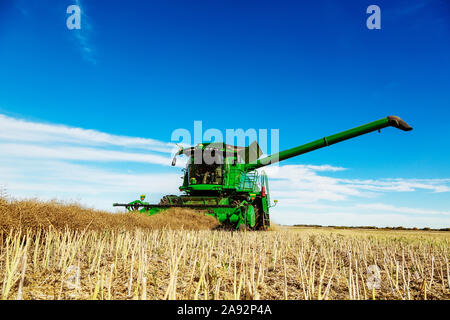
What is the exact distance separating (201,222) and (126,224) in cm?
242

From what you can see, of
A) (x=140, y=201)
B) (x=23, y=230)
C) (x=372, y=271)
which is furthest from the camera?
(x=140, y=201)

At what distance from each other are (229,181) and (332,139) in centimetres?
433

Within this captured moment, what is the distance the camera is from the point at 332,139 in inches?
421

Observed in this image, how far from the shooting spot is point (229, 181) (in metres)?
11.0

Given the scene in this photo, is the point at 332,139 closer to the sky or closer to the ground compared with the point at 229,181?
closer to the sky

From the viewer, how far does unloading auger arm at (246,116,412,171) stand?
9.84 metres

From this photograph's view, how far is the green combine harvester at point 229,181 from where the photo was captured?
9727mm

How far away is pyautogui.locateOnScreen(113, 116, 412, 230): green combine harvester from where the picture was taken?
9.73 metres

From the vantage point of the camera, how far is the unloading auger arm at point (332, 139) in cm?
984
